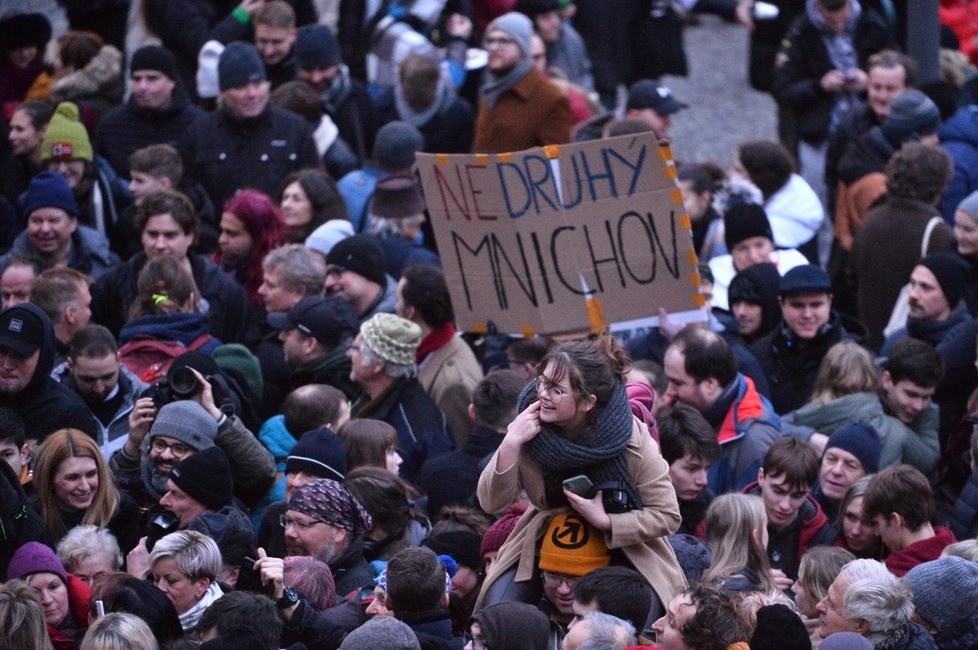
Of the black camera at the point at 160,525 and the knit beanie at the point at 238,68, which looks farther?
the knit beanie at the point at 238,68

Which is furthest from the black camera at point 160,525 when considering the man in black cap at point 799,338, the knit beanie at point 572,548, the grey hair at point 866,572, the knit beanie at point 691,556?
the man in black cap at point 799,338

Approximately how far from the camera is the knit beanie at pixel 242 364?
24.6 ft

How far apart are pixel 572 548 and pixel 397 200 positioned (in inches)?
174

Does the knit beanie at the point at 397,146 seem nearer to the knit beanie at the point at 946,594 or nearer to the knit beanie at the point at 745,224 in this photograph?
the knit beanie at the point at 745,224

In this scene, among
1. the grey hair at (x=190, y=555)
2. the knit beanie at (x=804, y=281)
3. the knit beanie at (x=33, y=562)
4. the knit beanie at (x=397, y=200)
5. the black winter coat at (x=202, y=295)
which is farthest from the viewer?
the knit beanie at (x=397, y=200)

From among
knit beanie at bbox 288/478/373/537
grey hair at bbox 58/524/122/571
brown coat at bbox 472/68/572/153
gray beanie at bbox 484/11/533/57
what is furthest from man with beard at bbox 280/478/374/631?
gray beanie at bbox 484/11/533/57

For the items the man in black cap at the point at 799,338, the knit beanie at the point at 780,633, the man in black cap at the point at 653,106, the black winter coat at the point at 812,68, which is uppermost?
the knit beanie at the point at 780,633

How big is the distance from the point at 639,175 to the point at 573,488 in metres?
2.80

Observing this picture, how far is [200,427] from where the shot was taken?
261 inches

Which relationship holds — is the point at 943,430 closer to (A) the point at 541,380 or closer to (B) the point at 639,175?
(B) the point at 639,175

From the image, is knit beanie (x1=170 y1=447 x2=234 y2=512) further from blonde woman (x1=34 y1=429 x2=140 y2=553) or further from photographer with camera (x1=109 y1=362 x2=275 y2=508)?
blonde woman (x1=34 y1=429 x2=140 y2=553)

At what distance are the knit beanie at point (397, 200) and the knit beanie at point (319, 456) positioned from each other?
3146 mm

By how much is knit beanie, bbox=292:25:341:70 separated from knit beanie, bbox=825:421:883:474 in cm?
556

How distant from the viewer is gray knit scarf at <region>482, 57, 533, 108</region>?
11.0m
